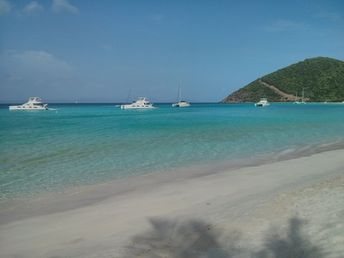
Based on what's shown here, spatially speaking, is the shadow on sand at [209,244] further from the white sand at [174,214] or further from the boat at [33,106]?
the boat at [33,106]

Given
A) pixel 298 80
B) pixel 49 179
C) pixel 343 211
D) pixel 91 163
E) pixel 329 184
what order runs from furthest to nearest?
pixel 298 80, pixel 91 163, pixel 49 179, pixel 329 184, pixel 343 211

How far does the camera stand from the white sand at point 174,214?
656cm

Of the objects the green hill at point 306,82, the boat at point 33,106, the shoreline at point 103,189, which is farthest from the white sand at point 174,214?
the green hill at point 306,82

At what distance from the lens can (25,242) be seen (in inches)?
276

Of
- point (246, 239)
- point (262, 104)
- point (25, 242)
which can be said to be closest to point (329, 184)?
point (246, 239)

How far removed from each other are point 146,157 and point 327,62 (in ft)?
594

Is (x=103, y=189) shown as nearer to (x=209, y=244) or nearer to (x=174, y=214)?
(x=174, y=214)

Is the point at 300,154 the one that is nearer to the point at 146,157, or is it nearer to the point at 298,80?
the point at 146,157

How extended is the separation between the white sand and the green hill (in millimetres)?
159305

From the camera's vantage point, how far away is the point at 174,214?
8453mm

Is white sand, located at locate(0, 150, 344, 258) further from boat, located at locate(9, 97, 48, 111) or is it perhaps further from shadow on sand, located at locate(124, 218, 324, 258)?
boat, located at locate(9, 97, 48, 111)

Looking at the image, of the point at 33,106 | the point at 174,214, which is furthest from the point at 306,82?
the point at 174,214

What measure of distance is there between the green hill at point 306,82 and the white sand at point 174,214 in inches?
6272

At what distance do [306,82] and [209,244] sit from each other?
177 metres
